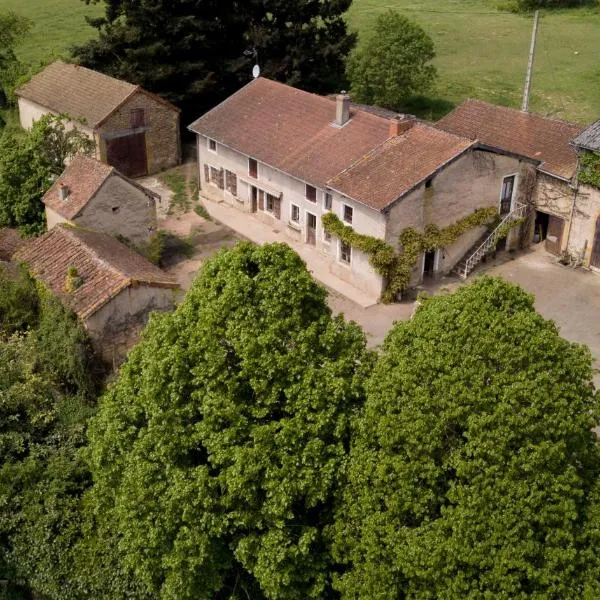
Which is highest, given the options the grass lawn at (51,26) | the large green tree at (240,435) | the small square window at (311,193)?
the large green tree at (240,435)

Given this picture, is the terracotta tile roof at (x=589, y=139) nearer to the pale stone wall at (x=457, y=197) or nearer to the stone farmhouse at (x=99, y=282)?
the pale stone wall at (x=457, y=197)

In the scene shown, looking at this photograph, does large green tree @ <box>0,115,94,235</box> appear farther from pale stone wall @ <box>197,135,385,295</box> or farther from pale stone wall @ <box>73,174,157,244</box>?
pale stone wall @ <box>197,135,385,295</box>

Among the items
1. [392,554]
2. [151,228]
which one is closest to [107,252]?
[151,228]

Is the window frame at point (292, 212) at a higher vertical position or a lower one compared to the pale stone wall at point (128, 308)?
lower

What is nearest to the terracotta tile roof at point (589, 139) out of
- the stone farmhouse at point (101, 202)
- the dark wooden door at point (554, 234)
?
the dark wooden door at point (554, 234)

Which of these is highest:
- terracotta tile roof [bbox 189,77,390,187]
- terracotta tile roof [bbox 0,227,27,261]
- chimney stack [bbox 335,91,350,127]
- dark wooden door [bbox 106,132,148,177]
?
chimney stack [bbox 335,91,350,127]

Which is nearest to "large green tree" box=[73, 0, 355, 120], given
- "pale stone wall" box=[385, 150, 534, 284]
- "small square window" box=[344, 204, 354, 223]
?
"small square window" box=[344, 204, 354, 223]
